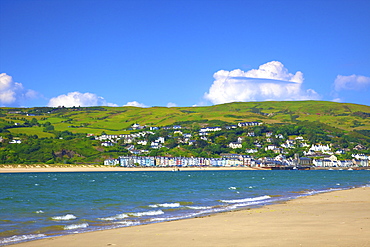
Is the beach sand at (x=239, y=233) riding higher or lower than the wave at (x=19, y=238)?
higher

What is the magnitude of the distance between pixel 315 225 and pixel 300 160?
164250mm

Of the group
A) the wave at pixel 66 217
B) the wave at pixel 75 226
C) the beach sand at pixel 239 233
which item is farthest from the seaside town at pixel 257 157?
the beach sand at pixel 239 233

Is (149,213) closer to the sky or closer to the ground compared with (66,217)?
closer to the ground

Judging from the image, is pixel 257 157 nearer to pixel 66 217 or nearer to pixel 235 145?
pixel 235 145

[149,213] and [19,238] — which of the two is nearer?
[19,238]

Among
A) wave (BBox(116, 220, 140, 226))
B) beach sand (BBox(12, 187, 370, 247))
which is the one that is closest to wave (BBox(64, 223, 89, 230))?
wave (BBox(116, 220, 140, 226))

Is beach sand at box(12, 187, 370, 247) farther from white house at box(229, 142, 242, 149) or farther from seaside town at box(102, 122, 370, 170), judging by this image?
white house at box(229, 142, 242, 149)

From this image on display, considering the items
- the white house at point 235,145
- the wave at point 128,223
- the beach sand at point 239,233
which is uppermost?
the white house at point 235,145

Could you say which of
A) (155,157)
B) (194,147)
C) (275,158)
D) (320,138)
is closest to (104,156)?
(155,157)

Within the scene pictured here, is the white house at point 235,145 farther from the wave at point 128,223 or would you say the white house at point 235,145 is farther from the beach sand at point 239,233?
the wave at point 128,223

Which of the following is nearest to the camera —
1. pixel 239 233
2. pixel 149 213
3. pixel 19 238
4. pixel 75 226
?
pixel 239 233

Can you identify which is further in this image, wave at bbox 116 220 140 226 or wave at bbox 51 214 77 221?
wave at bbox 51 214 77 221

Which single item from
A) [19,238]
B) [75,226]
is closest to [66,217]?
[75,226]

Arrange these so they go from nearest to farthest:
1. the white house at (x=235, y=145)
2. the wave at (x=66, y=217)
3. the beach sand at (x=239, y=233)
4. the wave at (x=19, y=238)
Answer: the beach sand at (x=239, y=233), the wave at (x=19, y=238), the wave at (x=66, y=217), the white house at (x=235, y=145)
